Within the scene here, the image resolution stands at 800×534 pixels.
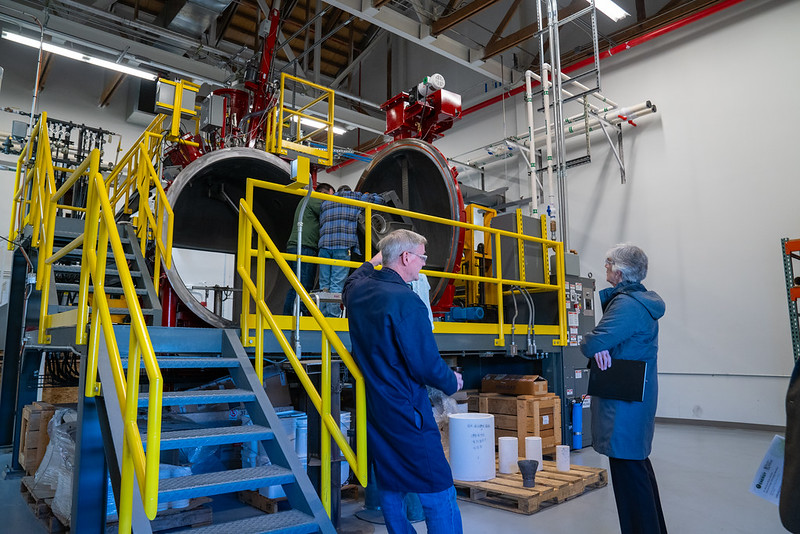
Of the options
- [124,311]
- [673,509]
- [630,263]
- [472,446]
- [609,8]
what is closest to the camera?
[630,263]

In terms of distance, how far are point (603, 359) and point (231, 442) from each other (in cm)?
222

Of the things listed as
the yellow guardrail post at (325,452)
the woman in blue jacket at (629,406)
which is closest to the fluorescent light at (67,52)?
the yellow guardrail post at (325,452)

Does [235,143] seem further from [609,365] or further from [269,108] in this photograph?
[609,365]

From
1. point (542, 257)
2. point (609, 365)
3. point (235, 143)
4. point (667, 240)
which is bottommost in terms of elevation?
point (609, 365)

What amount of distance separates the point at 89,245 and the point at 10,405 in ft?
16.7

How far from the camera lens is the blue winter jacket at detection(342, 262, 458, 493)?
8.95 feet

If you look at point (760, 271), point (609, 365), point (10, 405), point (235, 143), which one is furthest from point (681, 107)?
point (10, 405)

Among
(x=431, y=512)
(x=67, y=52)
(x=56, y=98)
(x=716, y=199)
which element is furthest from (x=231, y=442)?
(x=56, y=98)

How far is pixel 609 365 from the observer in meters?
3.28

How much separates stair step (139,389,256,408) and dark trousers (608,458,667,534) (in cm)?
234

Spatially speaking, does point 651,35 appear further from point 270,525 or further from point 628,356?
point 270,525

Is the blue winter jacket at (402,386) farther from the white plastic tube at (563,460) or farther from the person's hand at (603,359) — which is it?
the white plastic tube at (563,460)

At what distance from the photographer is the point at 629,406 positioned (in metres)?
3.17

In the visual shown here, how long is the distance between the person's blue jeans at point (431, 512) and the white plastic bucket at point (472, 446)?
2270 mm
